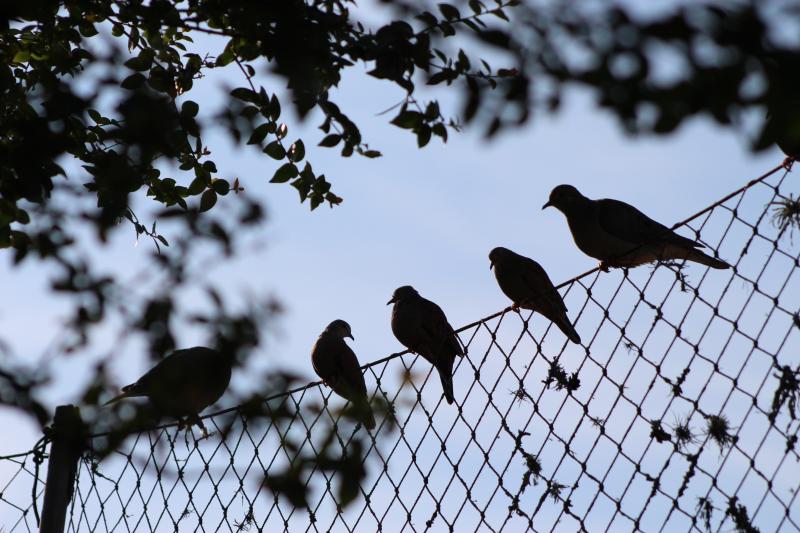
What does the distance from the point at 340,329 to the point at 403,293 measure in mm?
625

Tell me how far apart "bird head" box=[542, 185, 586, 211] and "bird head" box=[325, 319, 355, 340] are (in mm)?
1754

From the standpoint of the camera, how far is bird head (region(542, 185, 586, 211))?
21.5 ft

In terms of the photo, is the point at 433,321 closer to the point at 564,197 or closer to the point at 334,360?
the point at 334,360

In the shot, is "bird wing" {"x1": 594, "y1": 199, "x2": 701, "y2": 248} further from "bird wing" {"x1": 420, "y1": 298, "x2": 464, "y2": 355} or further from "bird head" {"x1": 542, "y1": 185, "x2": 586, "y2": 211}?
"bird wing" {"x1": 420, "y1": 298, "x2": 464, "y2": 355}

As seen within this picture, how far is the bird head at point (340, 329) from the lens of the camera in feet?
24.0

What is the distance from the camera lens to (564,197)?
21.8 feet

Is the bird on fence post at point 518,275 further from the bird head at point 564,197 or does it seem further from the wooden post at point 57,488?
the wooden post at point 57,488

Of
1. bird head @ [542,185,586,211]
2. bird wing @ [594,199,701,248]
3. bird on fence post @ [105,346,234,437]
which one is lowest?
bird on fence post @ [105,346,234,437]

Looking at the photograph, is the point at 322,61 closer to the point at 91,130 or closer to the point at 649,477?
the point at 649,477

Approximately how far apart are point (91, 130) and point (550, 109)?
287cm

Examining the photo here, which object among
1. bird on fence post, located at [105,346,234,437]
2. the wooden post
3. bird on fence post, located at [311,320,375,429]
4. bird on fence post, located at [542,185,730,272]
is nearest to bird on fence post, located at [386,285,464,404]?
bird on fence post, located at [311,320,375,429]

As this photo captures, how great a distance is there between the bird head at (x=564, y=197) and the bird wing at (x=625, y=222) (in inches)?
11.4

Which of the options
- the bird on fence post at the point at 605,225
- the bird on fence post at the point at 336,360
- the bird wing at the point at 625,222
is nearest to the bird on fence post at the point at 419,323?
the bird on fence post at the point at 336,360

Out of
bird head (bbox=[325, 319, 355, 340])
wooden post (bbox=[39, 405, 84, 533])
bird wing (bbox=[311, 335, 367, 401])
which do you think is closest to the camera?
wooden post (bbox=[39, 405, 84, 533])
